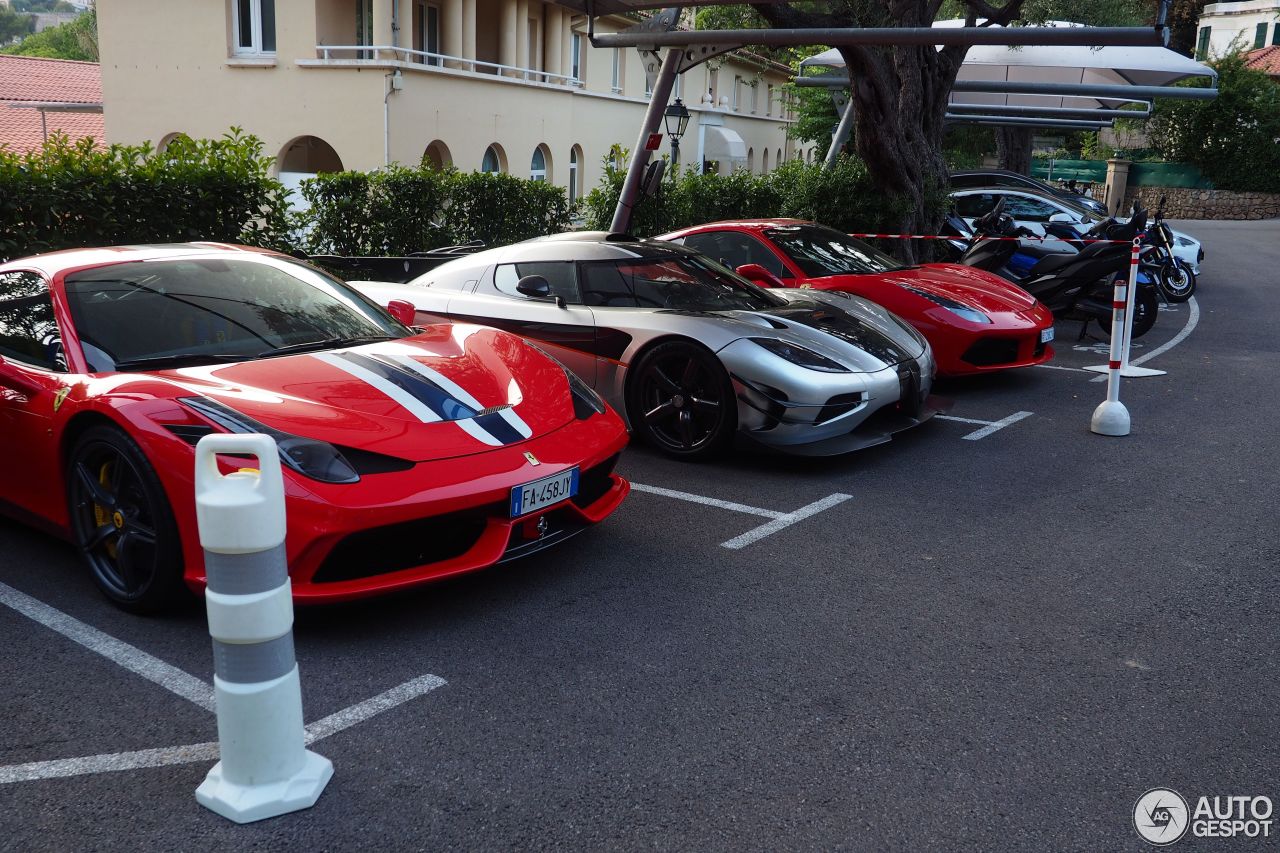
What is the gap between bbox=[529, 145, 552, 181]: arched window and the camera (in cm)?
2817

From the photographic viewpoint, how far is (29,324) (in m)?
4.36

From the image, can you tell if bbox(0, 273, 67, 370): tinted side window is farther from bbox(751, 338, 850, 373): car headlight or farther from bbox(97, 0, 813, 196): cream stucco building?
bbox(97, 0, 813, 196): cream stucco building

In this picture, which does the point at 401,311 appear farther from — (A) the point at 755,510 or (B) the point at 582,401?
(A) the point at 755,510

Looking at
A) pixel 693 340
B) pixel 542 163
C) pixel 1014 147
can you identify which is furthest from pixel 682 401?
pixel 1014 147

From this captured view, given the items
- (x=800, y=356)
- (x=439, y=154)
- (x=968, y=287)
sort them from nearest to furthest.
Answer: (x=800, y=356) → (x=968, y=287) → (x=439, y=154)

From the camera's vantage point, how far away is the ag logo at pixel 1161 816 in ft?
8.78

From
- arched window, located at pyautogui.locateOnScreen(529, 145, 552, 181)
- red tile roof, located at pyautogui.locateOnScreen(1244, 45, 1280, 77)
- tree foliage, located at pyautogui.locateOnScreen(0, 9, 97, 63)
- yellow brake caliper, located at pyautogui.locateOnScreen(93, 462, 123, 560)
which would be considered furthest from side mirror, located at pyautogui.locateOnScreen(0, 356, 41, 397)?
tree foliage, located at pyautogui.locateOnScreen(0, 9, 97, 63)

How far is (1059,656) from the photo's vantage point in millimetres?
3693

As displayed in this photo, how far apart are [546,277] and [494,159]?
68.3 feet

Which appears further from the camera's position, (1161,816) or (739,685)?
(739,685)

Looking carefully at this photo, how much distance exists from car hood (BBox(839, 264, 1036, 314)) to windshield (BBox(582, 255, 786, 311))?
2.23 m

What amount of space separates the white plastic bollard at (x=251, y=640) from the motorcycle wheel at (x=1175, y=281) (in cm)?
1406

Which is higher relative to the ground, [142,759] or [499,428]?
[499,428]

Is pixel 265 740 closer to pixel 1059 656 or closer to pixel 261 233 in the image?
pixel 1059 656
